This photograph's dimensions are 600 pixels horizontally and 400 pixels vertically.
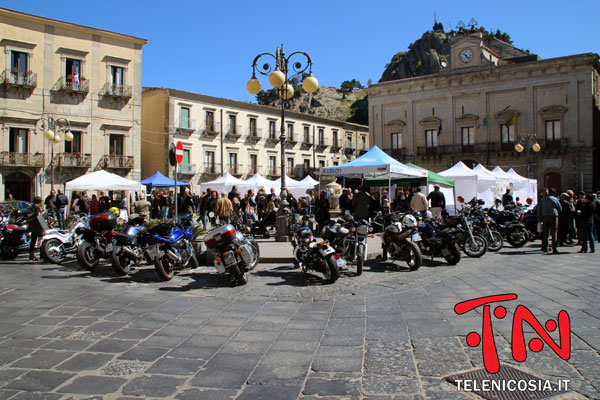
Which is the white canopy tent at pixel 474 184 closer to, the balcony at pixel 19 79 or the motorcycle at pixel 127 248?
the motorcycle at pixel 127 248

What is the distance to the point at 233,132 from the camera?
37.7 meters

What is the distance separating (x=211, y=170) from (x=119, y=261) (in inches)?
1158

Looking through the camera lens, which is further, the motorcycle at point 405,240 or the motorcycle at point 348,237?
the motorcycle at point 405,240

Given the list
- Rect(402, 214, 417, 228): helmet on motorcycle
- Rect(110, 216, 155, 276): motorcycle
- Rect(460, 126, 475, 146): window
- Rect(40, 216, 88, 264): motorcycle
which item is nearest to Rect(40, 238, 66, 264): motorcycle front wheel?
Rect(40, 216, 88, 264): motorcycle

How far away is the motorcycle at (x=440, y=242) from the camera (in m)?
8.29

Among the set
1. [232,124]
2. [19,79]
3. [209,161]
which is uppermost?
[232,124]

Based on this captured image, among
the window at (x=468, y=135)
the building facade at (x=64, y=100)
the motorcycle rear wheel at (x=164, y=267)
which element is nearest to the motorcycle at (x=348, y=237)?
the motorcycle rear wheel at (x=164, y=267)

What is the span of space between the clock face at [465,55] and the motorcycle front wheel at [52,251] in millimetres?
36047

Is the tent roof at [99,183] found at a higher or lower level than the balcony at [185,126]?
lower

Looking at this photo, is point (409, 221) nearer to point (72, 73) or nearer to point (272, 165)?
point (72, 73)

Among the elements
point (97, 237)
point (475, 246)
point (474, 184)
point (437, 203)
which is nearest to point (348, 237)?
point (475, 246)

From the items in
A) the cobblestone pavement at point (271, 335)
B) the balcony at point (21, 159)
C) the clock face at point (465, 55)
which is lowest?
the cobblestone pavement at point (271, 335)

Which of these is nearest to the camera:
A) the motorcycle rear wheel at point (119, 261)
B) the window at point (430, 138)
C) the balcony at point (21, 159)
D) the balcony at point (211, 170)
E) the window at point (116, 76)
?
the motorcycle rear wheel at point (119, 261)

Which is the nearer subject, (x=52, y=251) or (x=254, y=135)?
(x=52, y=251)
